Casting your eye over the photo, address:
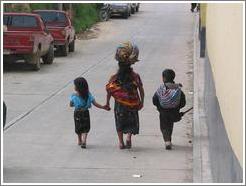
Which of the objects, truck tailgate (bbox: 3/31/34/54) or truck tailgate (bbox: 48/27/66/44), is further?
truck tailgate (bbox: 48/27/66/44)

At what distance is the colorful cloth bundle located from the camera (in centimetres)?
1002

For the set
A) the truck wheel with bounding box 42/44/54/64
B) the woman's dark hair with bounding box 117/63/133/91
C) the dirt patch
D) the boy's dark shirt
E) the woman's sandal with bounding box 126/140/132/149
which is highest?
the woman's dark hair with bounding box 117/63/133/91

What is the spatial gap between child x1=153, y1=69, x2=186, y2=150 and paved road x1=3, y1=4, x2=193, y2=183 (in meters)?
0.35

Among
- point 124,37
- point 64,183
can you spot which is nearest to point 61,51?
point 124,37

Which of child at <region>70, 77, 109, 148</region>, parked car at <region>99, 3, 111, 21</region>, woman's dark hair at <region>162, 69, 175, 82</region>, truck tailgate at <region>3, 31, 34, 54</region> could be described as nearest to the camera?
woman's dark hair at <region>162, 69, 175, 82</region>

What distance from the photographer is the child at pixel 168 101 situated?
32.8ft

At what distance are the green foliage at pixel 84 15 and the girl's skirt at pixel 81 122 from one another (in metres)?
29.6

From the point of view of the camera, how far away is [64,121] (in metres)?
12.7

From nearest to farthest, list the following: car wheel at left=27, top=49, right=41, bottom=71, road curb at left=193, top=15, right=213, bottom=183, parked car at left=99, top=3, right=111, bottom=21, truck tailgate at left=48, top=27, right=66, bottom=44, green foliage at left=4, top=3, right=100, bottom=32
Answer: road curb at left=193, top=15, right=213, bottom=183 → car wheel at left=27, top=49, right=41, bottom=71 → truck tailgate at left=48, top=27, right=66, bottom=44 → green foliage at left=4, top=3, right=100, bottom=32 → parked car at left=99, top=3, right=111, bottom=21

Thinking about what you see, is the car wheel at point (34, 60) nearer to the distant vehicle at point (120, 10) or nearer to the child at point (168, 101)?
the child at point (168, 101)

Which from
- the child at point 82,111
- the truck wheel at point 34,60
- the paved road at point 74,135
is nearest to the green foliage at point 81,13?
the paved road at point 74,135

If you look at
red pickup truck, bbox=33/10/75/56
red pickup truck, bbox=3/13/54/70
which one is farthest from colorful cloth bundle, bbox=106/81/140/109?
red pickup truck, bbox=33/10/75/56

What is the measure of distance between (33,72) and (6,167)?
499 inches

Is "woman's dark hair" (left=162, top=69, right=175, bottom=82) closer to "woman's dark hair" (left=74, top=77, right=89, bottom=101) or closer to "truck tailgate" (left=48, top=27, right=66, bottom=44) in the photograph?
"woman's dark hair" (left=74, top=77, right=89, bottom=101)
